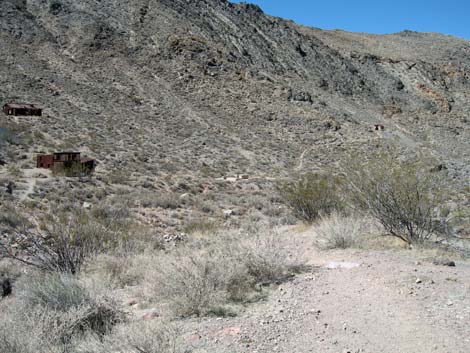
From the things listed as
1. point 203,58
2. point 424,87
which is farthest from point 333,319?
point 424,87

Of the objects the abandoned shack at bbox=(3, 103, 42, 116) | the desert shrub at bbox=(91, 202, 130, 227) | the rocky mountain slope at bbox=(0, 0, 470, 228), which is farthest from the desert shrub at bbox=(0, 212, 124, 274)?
the abandoned shack at bbox=(3, 103, 42, 116)

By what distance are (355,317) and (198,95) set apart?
45176mm

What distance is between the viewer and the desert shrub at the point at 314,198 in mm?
12859

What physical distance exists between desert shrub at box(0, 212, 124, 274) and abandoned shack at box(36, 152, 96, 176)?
44.4 feet

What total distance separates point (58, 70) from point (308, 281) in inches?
1714

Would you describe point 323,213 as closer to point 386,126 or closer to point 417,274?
point 417,274

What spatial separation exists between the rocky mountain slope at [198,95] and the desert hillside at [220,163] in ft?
0.71

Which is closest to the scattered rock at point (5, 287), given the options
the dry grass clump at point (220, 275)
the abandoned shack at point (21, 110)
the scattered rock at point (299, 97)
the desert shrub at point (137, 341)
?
the dry grass clump at point (220, 275)

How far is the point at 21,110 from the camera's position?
34.8 metres

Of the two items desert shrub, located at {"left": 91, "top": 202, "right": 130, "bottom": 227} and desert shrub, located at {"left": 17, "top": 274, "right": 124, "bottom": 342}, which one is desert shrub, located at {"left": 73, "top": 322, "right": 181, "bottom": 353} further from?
desert shrub, located at {"left": 91, "top": 202, "right": 130, "bottom": 227}

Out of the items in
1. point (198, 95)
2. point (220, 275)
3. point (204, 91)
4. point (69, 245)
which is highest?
point (204, 91)

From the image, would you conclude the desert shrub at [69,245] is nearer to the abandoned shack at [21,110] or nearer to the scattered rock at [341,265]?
the scattered rock at [341,265]


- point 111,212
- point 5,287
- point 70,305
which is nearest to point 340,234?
point 70,305

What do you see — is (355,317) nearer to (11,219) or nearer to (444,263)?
(444,263)
